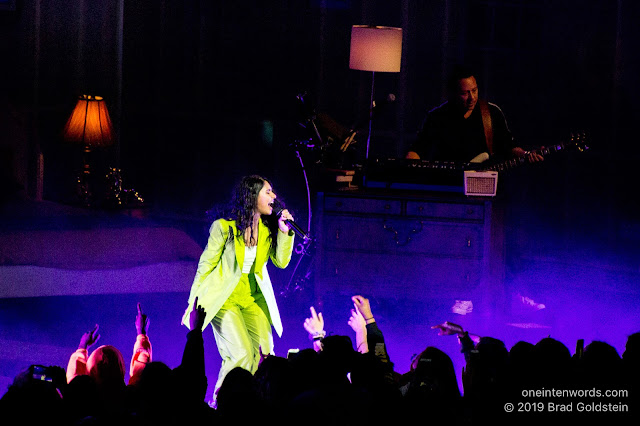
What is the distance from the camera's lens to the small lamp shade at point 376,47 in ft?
22.6

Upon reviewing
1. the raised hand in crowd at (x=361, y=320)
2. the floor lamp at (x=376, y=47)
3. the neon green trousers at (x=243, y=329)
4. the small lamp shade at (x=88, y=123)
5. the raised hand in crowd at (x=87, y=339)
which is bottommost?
the neon green trousers at (x=243, y=329)

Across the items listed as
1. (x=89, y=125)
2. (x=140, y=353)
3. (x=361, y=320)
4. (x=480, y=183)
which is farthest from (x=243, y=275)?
(x=89, y=125)

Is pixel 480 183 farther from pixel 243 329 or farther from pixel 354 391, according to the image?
pixel 354 391

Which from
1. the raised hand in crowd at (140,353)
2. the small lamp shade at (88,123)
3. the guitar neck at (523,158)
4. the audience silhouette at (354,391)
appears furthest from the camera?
the small lamp shade at (88,123)

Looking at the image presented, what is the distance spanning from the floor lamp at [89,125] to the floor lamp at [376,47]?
9.27 ft

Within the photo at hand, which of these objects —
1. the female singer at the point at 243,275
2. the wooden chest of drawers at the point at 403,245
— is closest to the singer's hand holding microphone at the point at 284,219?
the female singer at the point at 243,275

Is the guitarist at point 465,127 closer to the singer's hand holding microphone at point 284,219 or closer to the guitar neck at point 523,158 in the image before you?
the guitar neck at point 523,158

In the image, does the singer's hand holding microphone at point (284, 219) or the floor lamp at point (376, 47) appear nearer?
the singer's hand holding microphone at point (284, 219)

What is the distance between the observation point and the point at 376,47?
6891 millimetres

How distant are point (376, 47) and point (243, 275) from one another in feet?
7.89

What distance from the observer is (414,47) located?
8.64 metres

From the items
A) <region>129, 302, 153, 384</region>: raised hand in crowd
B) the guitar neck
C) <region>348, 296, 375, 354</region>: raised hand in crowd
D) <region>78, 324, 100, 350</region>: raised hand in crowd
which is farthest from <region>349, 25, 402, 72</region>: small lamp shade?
<region>78, 324, 100, 350</region>: raised hand in crowd

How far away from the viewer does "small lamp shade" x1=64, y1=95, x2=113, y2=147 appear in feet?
27.9

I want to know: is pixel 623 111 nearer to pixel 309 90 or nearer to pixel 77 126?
pixel 309 90
